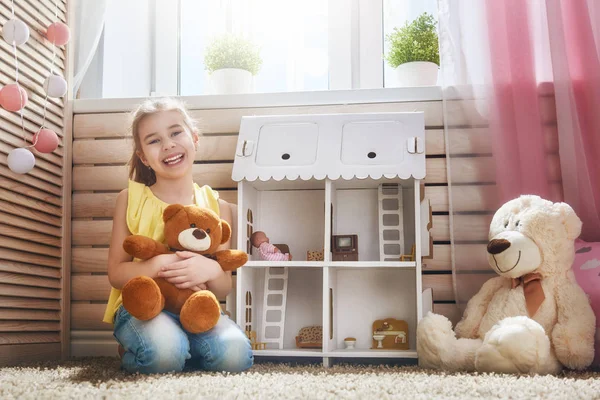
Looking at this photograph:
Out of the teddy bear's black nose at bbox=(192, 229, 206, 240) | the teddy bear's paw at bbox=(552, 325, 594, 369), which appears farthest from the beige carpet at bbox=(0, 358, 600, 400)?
the teddy bear's black nose at bbox=(192, 229, 206, 240)

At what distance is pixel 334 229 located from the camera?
190 cm

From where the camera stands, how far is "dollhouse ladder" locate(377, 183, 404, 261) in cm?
179

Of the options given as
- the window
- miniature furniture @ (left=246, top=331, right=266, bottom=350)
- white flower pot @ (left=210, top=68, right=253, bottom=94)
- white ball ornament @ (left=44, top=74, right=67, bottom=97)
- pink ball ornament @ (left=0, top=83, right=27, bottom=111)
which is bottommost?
miniature furniture @ (left=246, top=331, right=266, bottom=350)

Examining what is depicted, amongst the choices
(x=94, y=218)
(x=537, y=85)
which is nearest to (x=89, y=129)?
(x=94, y=218)

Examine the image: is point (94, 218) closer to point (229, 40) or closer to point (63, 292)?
point (63, 292)

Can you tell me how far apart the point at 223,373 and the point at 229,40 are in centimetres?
127

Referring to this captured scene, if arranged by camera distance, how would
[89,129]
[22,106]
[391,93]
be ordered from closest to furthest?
[22,106] → [391,93] → [89,129]

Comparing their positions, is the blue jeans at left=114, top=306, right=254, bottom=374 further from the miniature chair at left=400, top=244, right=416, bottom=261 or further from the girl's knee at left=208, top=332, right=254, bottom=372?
the miniature chair at left=400, top=244, right=416, bottom=261

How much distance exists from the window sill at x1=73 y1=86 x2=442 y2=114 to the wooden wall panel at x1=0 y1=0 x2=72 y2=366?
0.59 feet

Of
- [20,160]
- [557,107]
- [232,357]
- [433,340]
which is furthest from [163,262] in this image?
[557,107]

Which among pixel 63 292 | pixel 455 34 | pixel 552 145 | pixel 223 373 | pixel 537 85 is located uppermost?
pixel 455 34

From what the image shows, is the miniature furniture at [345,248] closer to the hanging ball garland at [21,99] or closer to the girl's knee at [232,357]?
the girl's knee at [232,357]

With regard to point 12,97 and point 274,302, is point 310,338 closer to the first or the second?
point 274,302

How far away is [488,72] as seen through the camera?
6.02 feet
